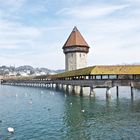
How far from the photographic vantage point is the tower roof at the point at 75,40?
3509 inches

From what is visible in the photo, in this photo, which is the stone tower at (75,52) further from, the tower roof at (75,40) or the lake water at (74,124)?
the lake water at (74,124)

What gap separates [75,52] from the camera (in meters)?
88.8

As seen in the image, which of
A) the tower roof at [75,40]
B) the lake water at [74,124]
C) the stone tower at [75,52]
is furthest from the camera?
the tower roof at [75,40]

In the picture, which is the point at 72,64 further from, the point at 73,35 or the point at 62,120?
the point at 62,120

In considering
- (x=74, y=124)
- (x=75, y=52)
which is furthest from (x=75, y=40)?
(x=74, y=124)

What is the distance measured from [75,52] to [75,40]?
3.45 meters

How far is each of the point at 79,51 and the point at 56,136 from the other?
66678 mm

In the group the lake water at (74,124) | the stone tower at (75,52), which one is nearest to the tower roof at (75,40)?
the stone tower at (75,52)

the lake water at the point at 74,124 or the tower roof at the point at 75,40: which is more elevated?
the tower roof at the point at 75,40

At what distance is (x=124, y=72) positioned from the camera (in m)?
49.7

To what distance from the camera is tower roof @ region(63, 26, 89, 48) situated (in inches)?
3509

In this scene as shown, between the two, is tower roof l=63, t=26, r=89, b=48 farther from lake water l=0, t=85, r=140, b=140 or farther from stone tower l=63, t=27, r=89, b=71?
lake water l=0, t=85, r=140, b=140

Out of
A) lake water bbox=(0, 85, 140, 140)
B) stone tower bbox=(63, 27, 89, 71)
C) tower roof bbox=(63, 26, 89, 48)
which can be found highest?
tower roof bbox=(63, 26, 89, 48)

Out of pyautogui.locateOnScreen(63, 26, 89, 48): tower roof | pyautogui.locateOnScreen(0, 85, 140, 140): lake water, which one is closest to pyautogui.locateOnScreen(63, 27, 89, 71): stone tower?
pyautogui.locateOnScreen(63, 26, 89, 48): tower roof
